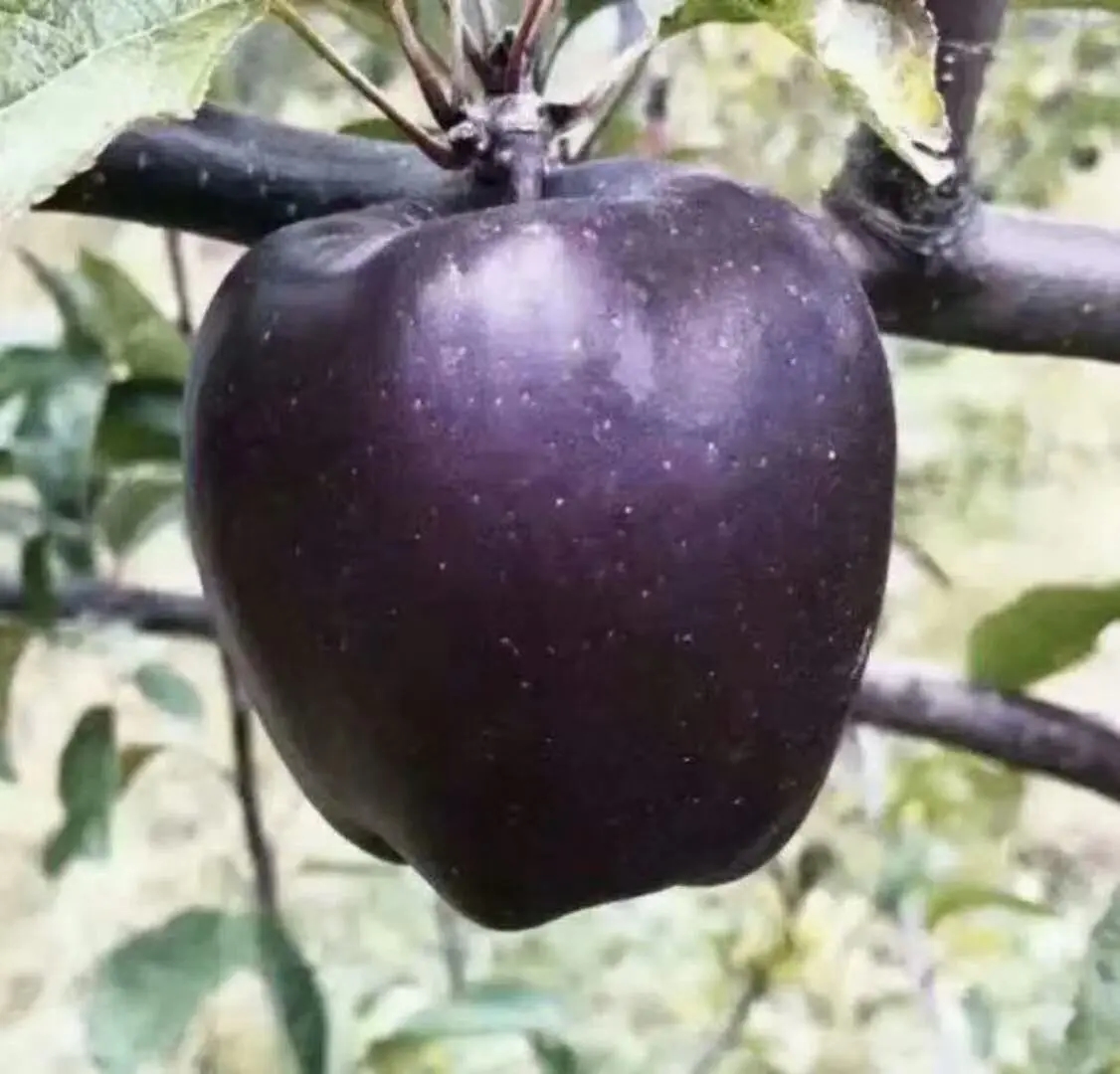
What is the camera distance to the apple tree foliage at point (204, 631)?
29cm

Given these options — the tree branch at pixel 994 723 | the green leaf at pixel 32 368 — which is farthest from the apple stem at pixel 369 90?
the green leaf at pixel 32 368

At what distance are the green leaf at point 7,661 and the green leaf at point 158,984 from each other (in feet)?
0.27

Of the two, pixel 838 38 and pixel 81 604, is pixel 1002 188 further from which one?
pixel 838 38

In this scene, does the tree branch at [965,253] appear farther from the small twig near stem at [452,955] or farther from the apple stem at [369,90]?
the small twig near stem at [452,955]

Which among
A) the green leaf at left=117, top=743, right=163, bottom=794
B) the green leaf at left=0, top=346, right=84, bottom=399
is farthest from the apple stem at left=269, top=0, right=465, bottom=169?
the green leaf at left=117, top=743, right=163, bottom=794

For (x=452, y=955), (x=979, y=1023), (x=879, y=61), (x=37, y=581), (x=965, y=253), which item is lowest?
(x=979, y=1023)

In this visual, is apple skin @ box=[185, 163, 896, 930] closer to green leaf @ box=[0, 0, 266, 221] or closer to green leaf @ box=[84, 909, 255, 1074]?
green leaf @ box=[0, 0, 266, 221]

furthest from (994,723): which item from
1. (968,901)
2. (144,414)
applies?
(144,414)

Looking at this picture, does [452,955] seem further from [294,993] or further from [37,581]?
[37,581]

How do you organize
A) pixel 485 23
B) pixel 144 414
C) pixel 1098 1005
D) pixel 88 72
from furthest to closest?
pixel 144 414 → pixel 1098 1005 → pixel 485 23 → pixel 88 72

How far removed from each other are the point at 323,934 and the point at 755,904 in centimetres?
51

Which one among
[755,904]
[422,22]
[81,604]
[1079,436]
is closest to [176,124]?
[422,22]

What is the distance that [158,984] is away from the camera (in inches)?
27.9

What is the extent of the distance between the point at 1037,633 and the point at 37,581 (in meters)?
0.34
